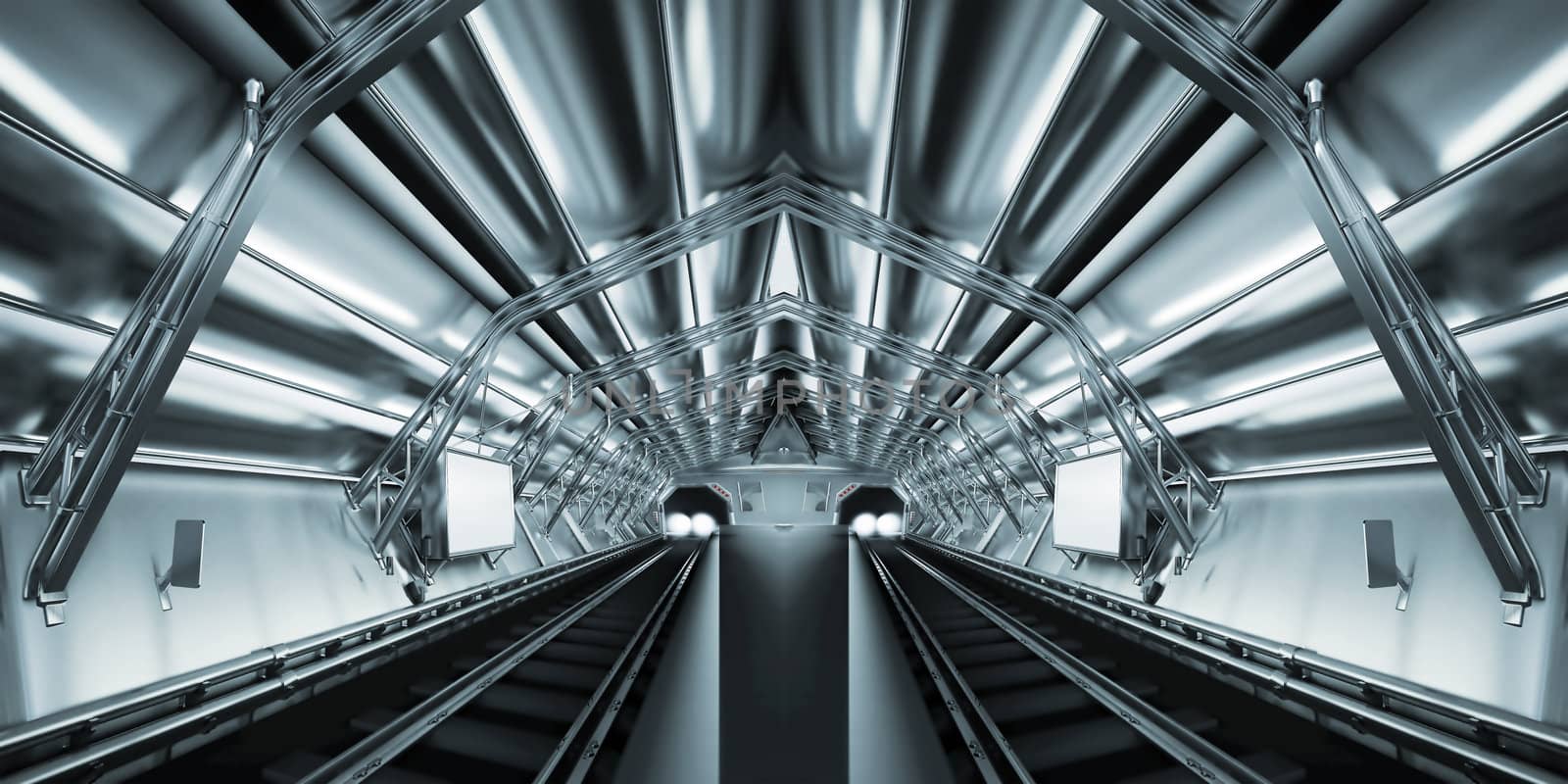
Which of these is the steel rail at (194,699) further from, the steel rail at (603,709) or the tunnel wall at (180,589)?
the steel rail at (603,709)

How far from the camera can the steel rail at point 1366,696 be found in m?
2.76

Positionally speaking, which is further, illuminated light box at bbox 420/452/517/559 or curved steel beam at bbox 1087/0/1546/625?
illuminated light box at bbox 420/452/517/559

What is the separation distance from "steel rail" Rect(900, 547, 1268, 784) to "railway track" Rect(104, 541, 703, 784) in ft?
9.56

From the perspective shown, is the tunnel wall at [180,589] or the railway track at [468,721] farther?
the tunnel wall at [180,589]

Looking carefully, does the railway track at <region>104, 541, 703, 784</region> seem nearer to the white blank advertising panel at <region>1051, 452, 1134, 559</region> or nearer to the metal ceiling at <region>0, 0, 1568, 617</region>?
the metal ceiling at <region>0, 0, 1568, 617</region>

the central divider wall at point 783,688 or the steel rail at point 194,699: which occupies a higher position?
the steel rail at point 194,699

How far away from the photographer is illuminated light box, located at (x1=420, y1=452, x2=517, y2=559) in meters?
8.10

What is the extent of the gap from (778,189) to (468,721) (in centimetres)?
519

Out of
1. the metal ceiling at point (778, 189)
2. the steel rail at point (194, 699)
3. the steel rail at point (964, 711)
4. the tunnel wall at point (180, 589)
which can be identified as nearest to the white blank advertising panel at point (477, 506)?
the tunnel wall at point (180, 589)

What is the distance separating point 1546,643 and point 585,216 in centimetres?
709

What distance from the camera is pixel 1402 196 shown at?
4.02 metres

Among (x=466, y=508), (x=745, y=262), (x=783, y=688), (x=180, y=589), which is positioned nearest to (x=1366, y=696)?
(x=180, y=589)

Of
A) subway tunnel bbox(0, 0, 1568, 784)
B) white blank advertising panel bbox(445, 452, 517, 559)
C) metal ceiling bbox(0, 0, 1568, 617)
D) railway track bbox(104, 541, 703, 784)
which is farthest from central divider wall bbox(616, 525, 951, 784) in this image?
metal ceiling bbox(0, 0, 1568, 617)

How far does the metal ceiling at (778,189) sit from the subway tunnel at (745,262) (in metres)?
0.03
